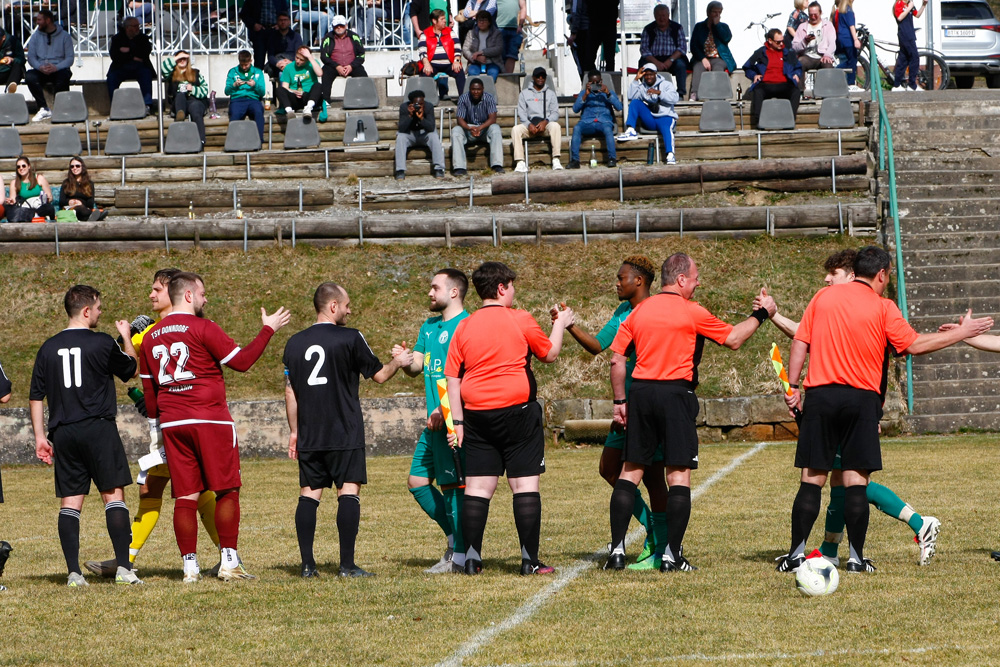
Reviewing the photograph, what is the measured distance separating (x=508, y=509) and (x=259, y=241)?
9.90m

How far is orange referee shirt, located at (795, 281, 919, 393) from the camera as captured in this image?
25.3 ft

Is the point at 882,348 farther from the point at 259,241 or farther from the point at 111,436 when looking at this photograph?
the point at 259,241

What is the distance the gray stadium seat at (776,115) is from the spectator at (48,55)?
13.2 m

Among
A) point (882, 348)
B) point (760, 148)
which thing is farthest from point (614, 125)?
point (882, 348)

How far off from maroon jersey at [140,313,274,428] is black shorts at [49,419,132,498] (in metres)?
0.49

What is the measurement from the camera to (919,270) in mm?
18500

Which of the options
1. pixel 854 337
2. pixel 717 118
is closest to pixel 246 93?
pixel 717 118

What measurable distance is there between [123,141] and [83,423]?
1638 cm

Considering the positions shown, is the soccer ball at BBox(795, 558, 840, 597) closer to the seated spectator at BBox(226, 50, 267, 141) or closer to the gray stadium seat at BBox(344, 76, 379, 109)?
the seated spectator at BBox(226, 50, 267, 141)

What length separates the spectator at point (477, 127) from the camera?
22016 mm

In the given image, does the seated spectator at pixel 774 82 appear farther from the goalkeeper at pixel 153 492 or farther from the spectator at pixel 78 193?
the goalkeeper at pixel 153 492

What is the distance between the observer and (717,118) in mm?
23047

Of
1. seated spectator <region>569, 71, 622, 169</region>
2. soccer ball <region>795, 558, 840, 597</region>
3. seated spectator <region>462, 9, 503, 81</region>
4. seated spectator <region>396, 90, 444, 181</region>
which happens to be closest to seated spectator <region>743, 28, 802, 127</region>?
seated spectator <region>569, 71, 622, 169</region>

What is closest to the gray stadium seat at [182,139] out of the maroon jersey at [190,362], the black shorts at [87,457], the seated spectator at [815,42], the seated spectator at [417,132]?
the seated spectator at [417,132]
